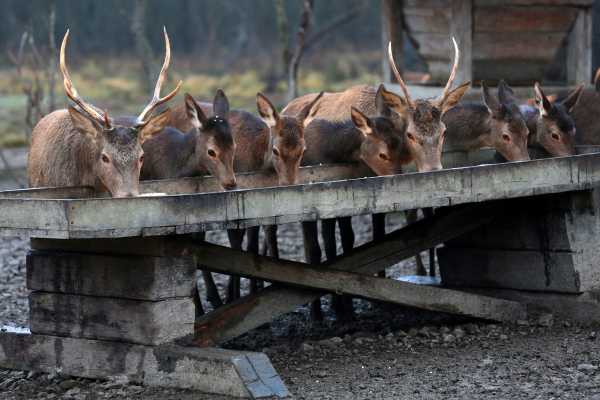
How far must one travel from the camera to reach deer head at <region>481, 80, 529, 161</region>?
830 cm

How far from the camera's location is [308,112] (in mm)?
8266

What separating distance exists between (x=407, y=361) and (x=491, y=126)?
7.96 feet

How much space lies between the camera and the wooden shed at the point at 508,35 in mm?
10148

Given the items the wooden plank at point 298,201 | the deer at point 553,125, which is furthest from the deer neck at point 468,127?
the wooden plank at point 298,201

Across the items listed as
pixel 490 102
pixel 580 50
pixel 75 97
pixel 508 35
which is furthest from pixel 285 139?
pixel 580 50

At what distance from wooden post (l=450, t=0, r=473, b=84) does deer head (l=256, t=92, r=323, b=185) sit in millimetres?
2269

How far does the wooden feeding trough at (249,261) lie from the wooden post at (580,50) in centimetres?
337

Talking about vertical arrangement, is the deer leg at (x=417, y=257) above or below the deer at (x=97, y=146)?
below

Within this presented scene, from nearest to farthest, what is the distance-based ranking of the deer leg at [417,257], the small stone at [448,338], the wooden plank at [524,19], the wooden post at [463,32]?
the small stone at [448,338] → the deer leg at [417,257] → the wooden post at [463,32] → the wooden plank at [524,19]

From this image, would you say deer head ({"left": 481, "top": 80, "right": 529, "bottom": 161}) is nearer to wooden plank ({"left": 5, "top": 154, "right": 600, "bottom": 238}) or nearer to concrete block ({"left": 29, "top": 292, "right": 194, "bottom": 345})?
wooden plank ({"left": 5, "top": 154, "right": 600, "bottom": 238})

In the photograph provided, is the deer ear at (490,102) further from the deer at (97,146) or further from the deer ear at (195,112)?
the deer at (97,146)

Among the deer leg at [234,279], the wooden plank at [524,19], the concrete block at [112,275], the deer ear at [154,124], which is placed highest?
the wooden plank at [524,19]

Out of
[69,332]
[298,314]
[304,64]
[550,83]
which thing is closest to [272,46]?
[304,64]

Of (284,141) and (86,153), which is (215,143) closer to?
(284,141)
